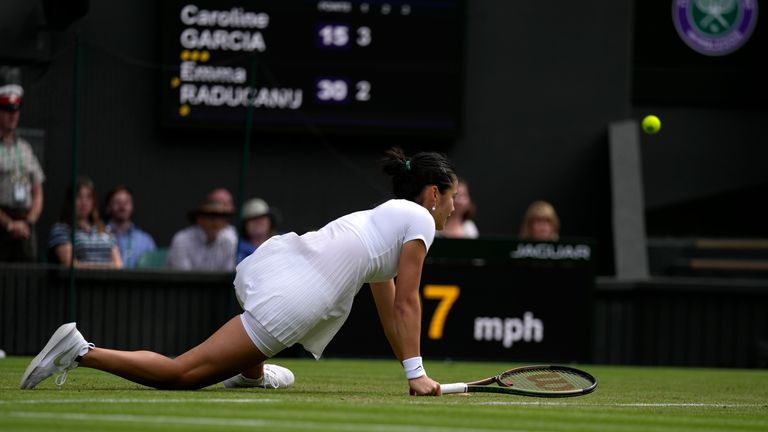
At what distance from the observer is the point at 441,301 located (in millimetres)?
12742

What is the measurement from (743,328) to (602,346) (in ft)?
A: 4.53

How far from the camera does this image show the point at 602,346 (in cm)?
1330

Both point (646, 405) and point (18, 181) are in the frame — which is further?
point (18, 181)

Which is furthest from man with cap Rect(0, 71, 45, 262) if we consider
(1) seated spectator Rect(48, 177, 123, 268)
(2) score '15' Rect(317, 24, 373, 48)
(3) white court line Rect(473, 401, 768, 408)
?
(3) white court line Rect(473, 401, 768, 408)

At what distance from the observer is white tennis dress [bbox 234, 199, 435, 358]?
6777 mm

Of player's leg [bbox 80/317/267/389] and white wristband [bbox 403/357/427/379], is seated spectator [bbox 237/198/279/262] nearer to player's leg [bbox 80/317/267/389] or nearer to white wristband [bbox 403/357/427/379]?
player's leg [bbox 80/317/267/389]

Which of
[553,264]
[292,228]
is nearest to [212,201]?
[292,228]

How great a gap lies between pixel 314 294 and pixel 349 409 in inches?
36.4

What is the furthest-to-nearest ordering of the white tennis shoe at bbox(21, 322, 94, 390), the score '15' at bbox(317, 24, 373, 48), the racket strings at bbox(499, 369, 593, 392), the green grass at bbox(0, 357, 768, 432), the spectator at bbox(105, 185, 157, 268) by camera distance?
the score '15' at bbox(317, 24, 373, 48) < the spectator at bbox(105, 185, 157, 268) < the racket strings at bbox(499, 369, 593, 392) < the white tennis shoe at bbox(21, 322, 94, 390) < the green grass at bbox(0, 357, 768, 432)

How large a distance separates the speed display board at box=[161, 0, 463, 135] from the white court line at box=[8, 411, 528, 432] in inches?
355

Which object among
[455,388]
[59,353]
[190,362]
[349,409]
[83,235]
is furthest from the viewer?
[83,235]

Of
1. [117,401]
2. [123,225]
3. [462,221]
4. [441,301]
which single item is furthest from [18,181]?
[117,401]

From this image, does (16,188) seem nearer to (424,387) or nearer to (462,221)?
(462,221)

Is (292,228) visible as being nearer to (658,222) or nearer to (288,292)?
(658,222)
